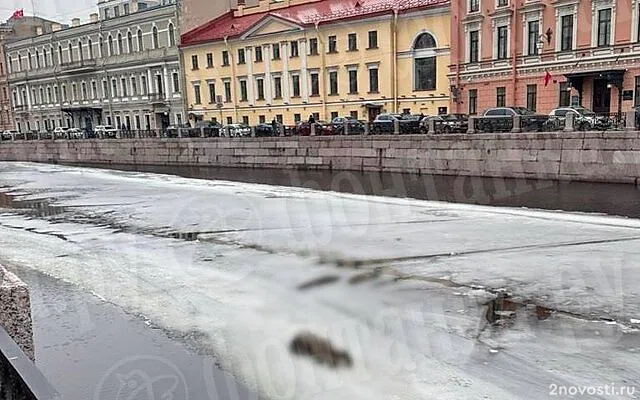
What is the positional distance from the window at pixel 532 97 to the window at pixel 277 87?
19.2 metres

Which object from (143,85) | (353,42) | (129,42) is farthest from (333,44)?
(129,42)

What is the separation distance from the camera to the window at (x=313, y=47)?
41844 mm

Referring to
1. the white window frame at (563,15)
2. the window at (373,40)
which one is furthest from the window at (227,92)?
the white window frame at (563,15)

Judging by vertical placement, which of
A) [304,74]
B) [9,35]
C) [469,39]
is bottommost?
[304,74]

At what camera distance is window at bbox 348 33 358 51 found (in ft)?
129

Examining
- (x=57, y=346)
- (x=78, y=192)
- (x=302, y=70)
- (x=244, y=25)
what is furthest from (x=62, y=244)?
(x=244, y=25)

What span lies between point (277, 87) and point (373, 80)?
856 centimetres

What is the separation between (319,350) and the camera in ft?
18.0

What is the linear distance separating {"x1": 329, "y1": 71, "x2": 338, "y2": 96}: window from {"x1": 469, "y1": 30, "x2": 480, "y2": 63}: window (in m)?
10.3

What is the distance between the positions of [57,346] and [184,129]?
31.5 metres

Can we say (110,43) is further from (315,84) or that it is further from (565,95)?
(565,95)

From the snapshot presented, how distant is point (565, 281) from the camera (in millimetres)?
7324

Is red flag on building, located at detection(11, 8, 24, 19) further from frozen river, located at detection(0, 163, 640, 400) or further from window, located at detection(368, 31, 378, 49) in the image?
frozen river, located at detection(0, 163, 640, 400)

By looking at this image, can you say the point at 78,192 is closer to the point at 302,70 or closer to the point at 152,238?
the point at 152,238
